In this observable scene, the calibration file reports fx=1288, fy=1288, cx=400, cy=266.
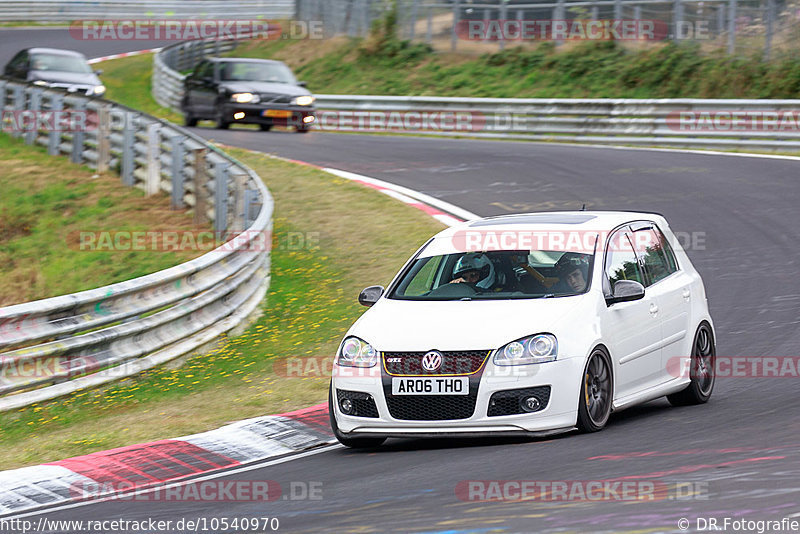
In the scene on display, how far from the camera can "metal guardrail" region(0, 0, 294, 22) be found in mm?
55938

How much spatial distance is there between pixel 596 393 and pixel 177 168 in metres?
10.8

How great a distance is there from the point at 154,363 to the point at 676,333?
4.82 m

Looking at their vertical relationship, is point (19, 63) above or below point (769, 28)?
below

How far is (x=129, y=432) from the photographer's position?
9555 millimetres

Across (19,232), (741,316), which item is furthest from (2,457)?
(19,232)

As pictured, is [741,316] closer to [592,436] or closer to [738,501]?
[592,436]

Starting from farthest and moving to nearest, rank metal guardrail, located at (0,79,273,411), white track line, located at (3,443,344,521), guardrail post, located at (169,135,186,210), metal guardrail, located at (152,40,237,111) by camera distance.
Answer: metal guardrail, located at (152,40,237,111) < guardrail post, located at (169,135,186,210) < metal guardrail, located at (0,79,273,411) < white track line, located at (3,443,344,521)

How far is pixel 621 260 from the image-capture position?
9.09m

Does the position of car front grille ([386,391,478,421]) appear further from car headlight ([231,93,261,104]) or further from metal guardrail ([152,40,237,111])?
metal guardrail ([152,40,237,111])

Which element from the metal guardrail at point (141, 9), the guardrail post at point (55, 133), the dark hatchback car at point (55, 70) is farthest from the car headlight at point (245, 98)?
the metal guardrail at point (141, 9)

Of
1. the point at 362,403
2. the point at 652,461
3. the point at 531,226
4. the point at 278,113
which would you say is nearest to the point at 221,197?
the point at 531,226

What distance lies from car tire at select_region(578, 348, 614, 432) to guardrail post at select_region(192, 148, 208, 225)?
9.64 meters

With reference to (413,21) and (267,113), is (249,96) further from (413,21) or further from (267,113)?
(413,21)

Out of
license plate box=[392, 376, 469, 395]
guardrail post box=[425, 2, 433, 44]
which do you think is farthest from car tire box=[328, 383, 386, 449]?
guardrail post box=[425, 2, 433, 44]
